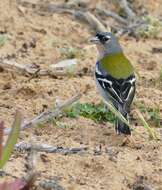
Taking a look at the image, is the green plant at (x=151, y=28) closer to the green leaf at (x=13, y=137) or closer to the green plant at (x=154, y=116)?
the green plant at (x=154, y=116)

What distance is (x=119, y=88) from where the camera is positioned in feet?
22.9

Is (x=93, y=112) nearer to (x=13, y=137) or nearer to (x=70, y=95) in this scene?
(x=70, y=95)

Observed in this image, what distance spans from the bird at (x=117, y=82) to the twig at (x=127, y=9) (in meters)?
2.32

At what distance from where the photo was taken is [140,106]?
7.36m

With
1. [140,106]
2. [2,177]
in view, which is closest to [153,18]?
[140,106]

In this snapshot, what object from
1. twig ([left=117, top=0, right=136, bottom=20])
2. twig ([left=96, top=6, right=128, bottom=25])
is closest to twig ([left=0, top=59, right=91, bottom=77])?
twig ([left=96, top=6, right=128, bottom=25])

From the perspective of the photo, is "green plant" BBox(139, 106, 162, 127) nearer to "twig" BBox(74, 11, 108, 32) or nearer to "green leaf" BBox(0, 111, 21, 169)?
"twig" BBox(74, 11, 108, 32)

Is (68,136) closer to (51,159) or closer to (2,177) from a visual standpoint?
(51,159)

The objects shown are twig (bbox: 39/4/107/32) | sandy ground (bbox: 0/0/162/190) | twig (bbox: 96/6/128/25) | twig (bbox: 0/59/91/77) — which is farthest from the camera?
twig (bbox: 96/6/128/25)

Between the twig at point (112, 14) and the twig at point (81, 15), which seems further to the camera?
the twig at point (112, 14)

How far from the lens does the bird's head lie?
26.4 feet

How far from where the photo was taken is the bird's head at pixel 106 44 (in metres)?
8.05

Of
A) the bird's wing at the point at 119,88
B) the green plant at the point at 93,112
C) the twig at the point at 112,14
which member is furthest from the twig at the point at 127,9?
the green plant at the point at 93,112

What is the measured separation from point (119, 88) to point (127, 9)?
3.60m
